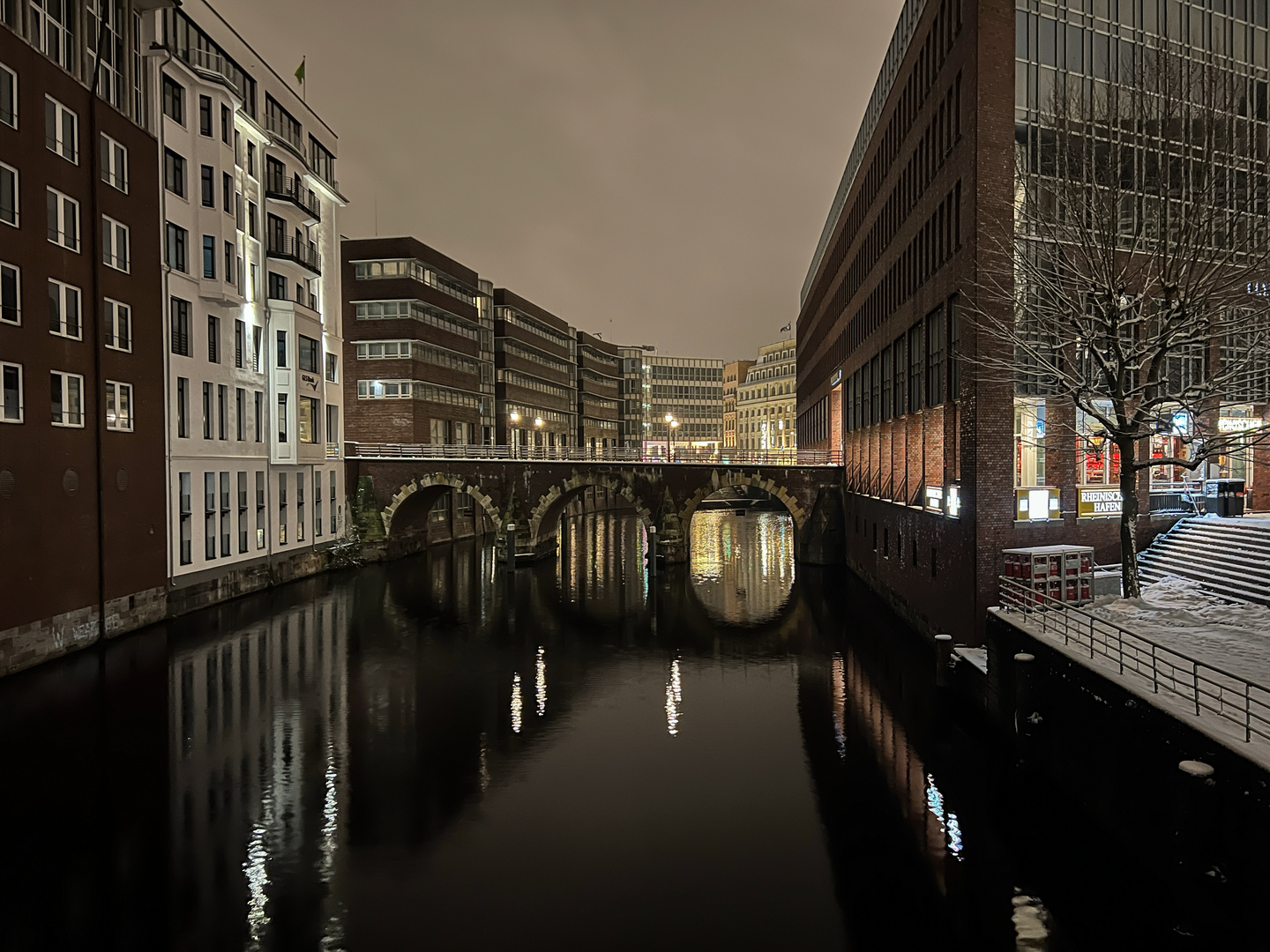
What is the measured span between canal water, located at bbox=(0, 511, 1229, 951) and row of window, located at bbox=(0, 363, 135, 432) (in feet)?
26.7

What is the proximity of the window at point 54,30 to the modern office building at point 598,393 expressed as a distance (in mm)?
83295

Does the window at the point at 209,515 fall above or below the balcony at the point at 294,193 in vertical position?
below

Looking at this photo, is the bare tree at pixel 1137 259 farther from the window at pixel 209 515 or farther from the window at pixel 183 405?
the window at pixel 209 515

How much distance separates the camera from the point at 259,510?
4306cm

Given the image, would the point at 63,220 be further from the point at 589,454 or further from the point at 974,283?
the point at 589,454

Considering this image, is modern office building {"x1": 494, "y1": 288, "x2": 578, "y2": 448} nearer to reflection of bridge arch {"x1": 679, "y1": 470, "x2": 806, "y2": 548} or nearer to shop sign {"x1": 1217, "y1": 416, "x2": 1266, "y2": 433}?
reflection of bridge arch {"x1": 679, "y1": 470, "x2": 806, "y2": 548}

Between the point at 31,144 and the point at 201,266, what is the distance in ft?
37.0

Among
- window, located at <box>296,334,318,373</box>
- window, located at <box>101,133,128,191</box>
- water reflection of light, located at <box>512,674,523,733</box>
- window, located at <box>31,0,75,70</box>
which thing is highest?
window, located at <box>31,0,75,70</box>

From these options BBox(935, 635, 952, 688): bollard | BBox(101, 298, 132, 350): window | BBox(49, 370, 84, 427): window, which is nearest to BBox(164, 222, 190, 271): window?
BBox(101, 298, 132, 350): window

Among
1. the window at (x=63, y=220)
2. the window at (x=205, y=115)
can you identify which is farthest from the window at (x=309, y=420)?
the window at (x=63, y=220)

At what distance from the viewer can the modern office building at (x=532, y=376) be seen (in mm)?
87125

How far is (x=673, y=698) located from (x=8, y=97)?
27.9m

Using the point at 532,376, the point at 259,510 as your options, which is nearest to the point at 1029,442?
the point at 259,510

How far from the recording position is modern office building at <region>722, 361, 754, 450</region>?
170 meters
